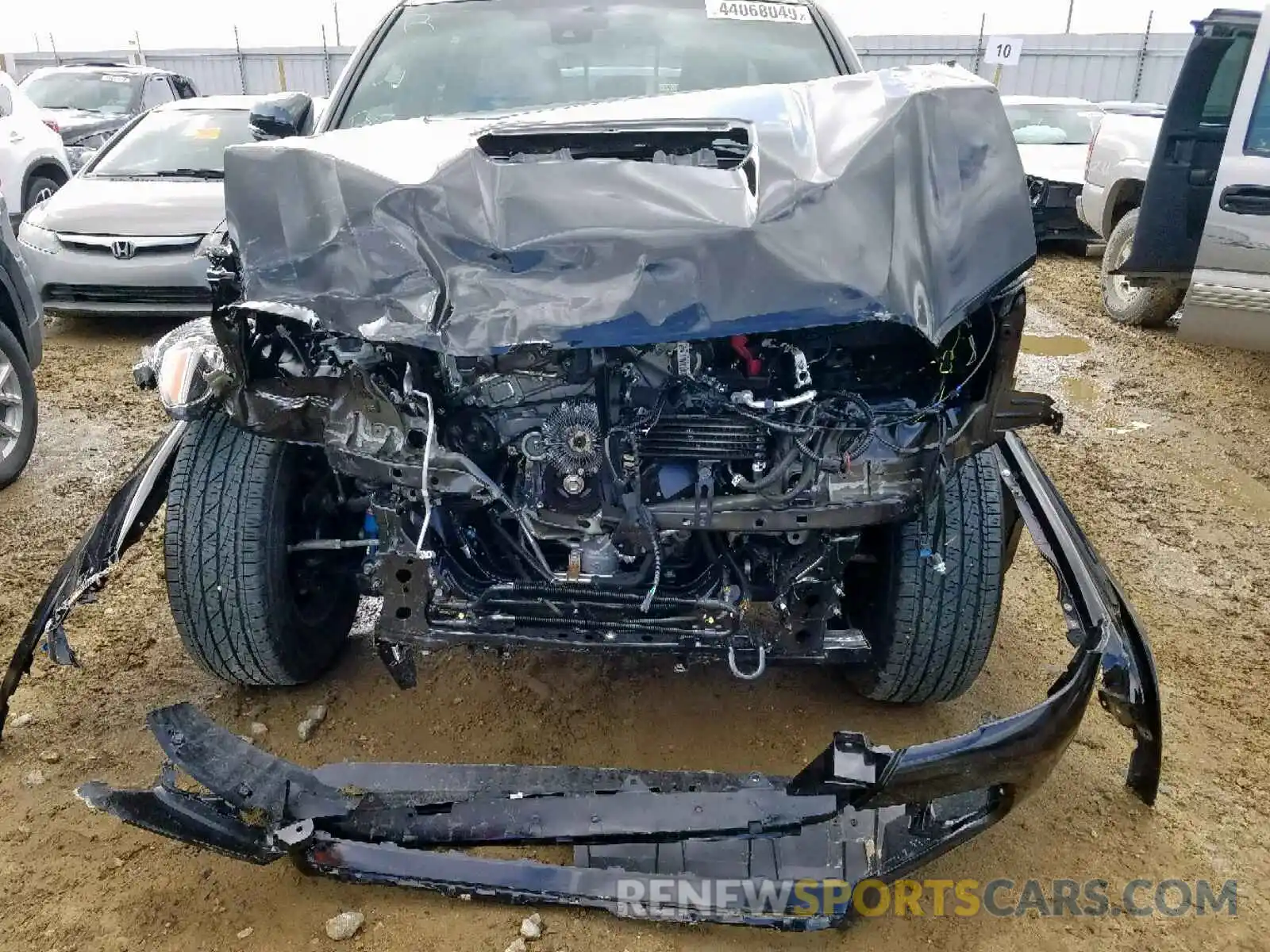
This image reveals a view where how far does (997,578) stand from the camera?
2.52 m

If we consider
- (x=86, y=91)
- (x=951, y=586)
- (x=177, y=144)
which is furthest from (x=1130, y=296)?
(x=86, y=91)

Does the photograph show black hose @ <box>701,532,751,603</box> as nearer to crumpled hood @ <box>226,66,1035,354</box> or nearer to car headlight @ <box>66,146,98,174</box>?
crumpled hood @ <box>226,66,1035,354</box>

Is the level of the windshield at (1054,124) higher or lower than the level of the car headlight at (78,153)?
higher

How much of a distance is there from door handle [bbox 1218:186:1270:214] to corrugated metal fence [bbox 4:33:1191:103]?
12.8 m

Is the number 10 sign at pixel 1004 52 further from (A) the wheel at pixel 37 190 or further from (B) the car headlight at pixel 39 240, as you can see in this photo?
(B) the car headlight at pixel 39 240

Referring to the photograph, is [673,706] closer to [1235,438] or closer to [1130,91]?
[1235,438]

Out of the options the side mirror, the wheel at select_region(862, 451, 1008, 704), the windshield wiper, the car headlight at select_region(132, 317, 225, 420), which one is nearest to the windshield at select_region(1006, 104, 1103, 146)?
the windshield wiper

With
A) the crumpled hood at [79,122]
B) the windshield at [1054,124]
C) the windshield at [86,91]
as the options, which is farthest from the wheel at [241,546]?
the windshield at [86,91]

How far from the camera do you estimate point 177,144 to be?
22.7ft

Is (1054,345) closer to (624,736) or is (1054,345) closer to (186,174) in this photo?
(624,736)

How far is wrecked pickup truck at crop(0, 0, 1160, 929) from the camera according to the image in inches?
78.3

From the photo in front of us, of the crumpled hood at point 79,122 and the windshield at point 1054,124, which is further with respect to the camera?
the crumpled hood at point 79,122

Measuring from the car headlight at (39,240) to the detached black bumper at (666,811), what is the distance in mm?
A: 5157

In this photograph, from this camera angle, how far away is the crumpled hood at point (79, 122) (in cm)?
1064
